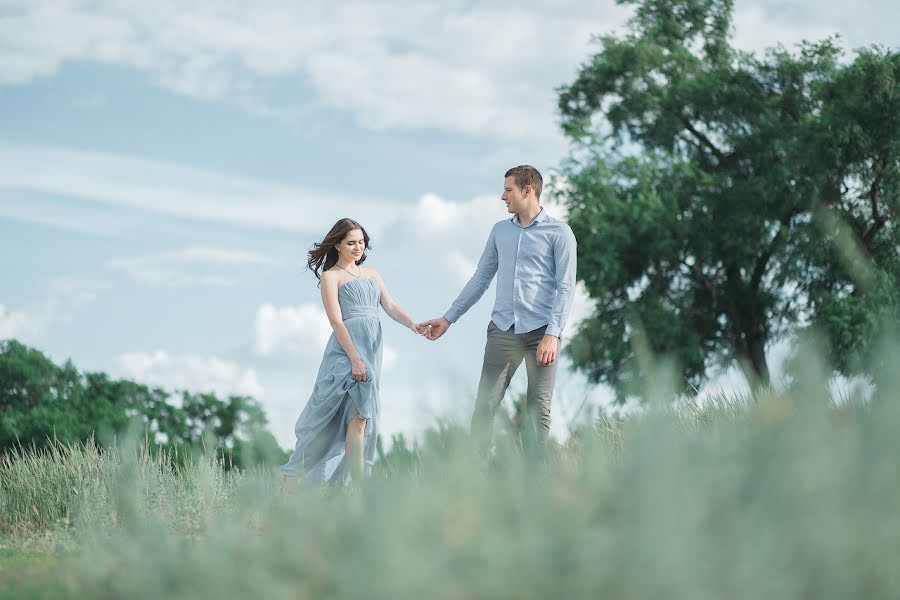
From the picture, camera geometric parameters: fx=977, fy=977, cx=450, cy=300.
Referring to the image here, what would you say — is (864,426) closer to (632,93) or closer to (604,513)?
(604,513)

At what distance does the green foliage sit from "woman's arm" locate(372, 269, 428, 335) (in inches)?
407

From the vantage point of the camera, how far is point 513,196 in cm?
746

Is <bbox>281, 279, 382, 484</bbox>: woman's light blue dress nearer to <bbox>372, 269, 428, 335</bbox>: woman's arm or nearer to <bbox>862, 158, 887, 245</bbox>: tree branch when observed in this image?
<bbox>372, 269, 428, 335</bbox>: woman's arm

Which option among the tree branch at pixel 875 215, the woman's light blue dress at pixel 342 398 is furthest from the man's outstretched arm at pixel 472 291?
the tree branch at pixel 875 215

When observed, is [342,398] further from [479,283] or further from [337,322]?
[479,283]

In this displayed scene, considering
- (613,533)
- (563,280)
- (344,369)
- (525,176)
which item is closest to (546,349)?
(563,280)

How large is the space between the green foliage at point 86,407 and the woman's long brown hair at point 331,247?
1064cm

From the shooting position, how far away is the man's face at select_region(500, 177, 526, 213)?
24.4 ft

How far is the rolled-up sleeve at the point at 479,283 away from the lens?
→ 7836 millimetres

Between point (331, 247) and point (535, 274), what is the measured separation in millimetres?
1722

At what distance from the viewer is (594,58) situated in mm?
24047

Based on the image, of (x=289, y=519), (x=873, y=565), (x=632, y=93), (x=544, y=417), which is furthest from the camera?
(x=632, y=93)

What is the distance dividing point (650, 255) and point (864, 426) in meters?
18.8

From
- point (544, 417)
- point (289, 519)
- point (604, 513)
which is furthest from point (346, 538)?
point (544, 417)
